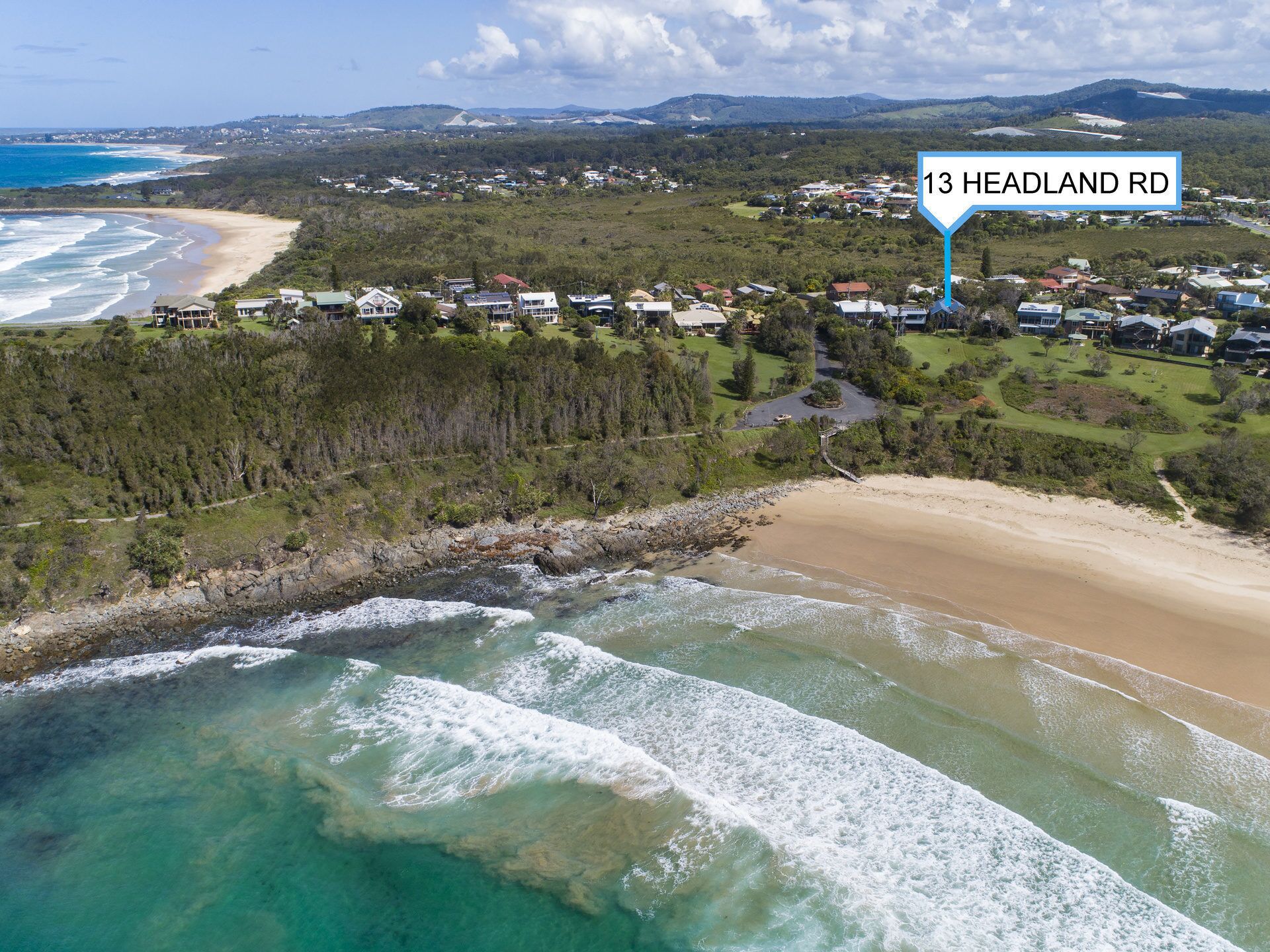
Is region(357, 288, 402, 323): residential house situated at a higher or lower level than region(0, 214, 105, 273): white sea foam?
lower

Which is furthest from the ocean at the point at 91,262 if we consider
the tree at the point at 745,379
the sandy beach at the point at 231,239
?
the tree at the point at 745,379

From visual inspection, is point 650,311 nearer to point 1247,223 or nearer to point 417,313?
point 417,313

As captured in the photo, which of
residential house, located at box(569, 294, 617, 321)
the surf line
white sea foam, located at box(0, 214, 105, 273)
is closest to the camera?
the surf line

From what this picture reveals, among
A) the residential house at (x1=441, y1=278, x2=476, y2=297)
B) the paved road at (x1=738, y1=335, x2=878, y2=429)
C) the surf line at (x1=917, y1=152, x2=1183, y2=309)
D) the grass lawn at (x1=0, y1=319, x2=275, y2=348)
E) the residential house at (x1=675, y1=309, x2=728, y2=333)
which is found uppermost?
the surf line at (x1=917, y1=152, x2=1183, y2=309)

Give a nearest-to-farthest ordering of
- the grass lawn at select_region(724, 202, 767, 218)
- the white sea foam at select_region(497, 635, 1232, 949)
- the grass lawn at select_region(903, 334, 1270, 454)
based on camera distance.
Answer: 1. the white sea foam at select_region(497, 635, 1232, 949)
2. the grass lawn at select_region(903, 334, 1270, 454)
3. the grass lawn at select_region(724, 202, 767, 218)

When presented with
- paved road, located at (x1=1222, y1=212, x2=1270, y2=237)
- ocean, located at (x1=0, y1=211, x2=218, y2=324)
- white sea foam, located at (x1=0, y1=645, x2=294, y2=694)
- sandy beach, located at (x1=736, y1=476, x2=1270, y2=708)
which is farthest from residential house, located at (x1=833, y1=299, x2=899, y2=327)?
paved road, located at (x1=1222, y1=212, x2=1270, y2=237)

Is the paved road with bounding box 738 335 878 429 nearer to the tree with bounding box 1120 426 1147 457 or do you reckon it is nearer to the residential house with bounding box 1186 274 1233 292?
the tree with bounding box 1120 426 1147 457

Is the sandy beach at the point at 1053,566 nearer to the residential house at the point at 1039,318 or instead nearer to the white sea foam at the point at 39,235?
the residential house at the point at 1039,318

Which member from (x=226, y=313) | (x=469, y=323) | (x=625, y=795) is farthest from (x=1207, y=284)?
(x=226, y=313)
